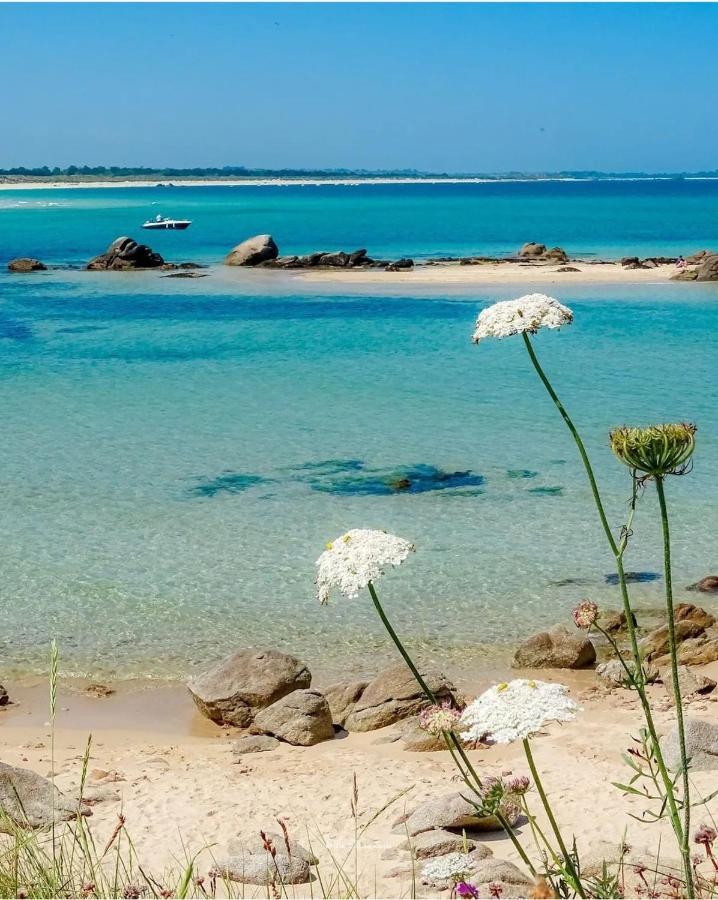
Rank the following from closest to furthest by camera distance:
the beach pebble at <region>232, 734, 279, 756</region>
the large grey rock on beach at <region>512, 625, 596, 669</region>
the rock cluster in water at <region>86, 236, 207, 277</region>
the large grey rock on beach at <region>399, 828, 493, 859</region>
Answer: the large grey rock on beach at <region>399, 828, 493, 859</region>, the beach pebble at <region>232, 734, 279, 756</region>, the large grey rock on beach at <region>512, 625, 596, 669</region>, the rock cluster in water at <region>86, 236, 207, 277</region>

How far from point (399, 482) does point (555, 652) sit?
6.87 metres

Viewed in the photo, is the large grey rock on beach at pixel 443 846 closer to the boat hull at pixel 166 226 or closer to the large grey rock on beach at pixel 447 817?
the large grey rock on beach at pixel 447 817

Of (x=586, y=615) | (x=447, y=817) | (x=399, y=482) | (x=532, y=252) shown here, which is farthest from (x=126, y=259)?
(x=586, y=615)

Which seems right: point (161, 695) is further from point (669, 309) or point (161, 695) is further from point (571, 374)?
point (669, 309)

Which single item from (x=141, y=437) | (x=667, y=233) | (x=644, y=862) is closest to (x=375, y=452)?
(x=141, y=437)

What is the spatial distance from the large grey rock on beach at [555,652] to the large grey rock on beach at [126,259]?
158 feet

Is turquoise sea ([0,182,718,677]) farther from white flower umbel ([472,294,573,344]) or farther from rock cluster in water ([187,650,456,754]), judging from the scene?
white flower umbel ([472,294,573,344])

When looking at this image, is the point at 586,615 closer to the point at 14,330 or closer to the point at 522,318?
the point at 522,318

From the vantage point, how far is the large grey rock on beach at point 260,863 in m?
6.04

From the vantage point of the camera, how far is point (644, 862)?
577cm

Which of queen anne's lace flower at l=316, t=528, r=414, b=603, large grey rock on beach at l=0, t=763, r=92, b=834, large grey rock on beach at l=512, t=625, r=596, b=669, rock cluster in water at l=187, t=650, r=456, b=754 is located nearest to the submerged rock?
large grey rock on beach at l=512, t=625, r=596, b=669

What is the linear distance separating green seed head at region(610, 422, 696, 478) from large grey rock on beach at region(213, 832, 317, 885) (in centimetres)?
319

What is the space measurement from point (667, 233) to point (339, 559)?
81.0m

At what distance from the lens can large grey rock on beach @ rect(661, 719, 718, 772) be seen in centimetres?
766
